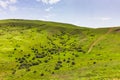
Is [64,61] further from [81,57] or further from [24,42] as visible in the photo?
[24,42]

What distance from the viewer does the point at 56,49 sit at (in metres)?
109

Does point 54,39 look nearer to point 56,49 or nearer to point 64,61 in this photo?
point 56,49

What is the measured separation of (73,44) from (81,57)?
29.9 m

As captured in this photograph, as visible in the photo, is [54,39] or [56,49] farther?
[54,39]

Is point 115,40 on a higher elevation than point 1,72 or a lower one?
higher

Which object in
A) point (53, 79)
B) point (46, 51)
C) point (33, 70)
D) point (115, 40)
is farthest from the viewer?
point (115, 40)

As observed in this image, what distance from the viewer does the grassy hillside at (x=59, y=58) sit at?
64625 mm

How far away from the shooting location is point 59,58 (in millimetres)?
88562

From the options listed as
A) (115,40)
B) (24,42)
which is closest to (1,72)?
(24,42)

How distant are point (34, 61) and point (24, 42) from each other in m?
33.7

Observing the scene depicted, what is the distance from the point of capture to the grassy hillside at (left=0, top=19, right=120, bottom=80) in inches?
2544

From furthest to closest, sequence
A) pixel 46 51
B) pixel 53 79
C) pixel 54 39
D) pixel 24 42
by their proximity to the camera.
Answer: pixel 54 39, pixel 24 42, pixel 46 51, pixel 53 79

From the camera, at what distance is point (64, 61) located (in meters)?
83.8

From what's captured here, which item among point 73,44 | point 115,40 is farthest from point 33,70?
point 115,40
